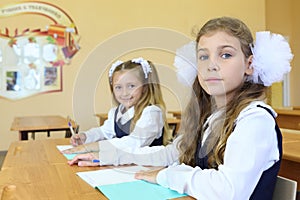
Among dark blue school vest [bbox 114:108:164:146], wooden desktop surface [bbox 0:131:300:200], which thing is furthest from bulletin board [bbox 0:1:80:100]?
wooden desktop surface [bbox 0:131:300:200]

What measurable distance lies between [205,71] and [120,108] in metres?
0.84

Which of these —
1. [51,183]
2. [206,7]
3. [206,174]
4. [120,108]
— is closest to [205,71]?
[206,174]

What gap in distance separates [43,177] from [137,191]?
28cm

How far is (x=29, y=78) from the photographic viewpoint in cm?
475

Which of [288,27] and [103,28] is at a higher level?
[288,27]

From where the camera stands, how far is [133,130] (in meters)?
1.46

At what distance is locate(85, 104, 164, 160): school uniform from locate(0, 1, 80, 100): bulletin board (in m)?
3.41

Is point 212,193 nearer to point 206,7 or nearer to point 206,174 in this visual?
point 206,174

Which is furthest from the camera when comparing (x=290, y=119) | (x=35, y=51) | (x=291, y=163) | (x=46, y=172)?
(x=35, y=51)

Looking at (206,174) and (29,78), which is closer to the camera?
(206,174)

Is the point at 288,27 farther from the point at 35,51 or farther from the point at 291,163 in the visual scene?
the point at 291,163

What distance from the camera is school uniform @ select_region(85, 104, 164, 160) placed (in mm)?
1356

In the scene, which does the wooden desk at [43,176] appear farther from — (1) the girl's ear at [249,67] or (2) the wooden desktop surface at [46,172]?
(1) the girl's ear at [249,67]

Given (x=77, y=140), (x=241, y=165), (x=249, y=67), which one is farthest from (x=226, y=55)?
(x=77, y=140)
